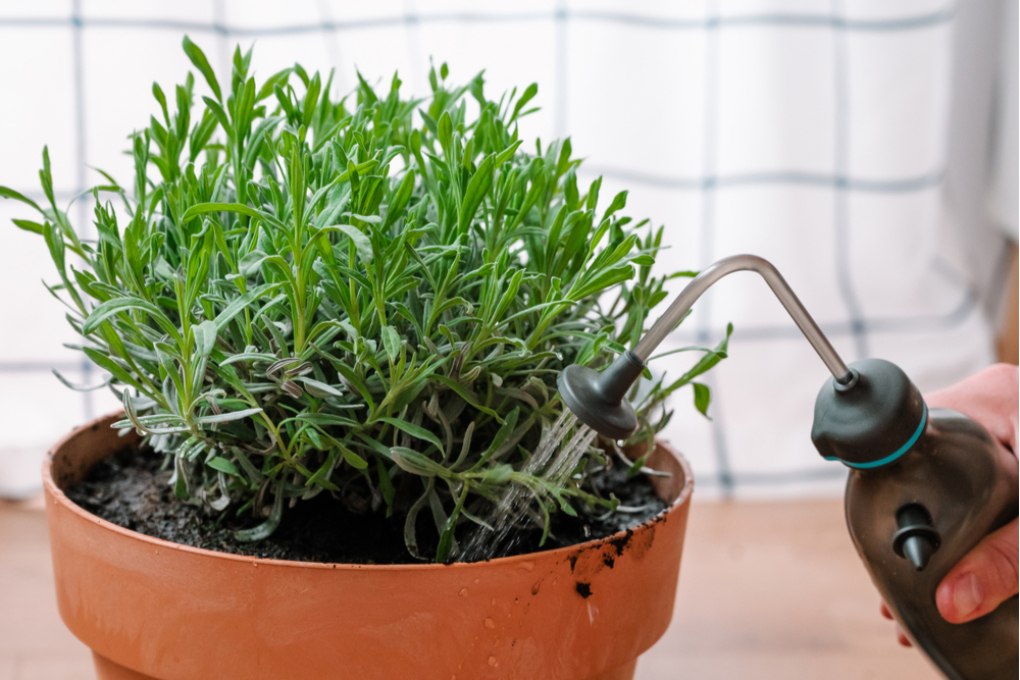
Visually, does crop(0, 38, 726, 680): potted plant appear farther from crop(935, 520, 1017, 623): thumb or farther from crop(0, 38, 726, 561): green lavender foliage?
crop(935, 520, 1017, 623): thumb

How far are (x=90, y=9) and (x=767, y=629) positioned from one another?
1.00 metres

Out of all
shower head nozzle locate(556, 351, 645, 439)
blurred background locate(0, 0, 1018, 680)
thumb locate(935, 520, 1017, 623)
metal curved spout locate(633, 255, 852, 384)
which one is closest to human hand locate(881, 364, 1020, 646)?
thumb locate(935, 520, 1017, 623)

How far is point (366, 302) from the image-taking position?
395 mm

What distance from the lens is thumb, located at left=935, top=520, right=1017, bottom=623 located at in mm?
Answer: 456

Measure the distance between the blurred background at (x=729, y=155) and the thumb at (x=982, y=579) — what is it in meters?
0.36

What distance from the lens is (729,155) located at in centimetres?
116

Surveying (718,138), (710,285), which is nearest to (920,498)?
(710,285)

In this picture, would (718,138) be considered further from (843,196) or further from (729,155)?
(843,196)

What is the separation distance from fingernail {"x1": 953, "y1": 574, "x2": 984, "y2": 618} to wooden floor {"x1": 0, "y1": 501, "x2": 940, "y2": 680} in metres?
0.22

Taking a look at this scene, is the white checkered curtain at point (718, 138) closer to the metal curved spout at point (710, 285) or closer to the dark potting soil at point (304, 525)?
the dark potting soil at point (304, 525)

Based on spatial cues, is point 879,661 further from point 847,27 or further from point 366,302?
point 847,27

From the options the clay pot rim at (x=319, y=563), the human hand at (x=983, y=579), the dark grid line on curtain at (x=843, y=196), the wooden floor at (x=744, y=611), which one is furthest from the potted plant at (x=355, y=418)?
the dark grid line on curtain at (x=843, y=196)

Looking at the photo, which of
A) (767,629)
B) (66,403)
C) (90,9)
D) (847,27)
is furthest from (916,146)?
(66,403)

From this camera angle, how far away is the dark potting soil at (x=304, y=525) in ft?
1.34
